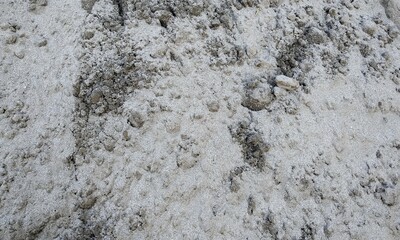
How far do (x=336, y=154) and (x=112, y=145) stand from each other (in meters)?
1.09

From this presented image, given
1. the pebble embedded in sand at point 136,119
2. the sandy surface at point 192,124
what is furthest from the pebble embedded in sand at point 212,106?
the pebble embedded in sand at point 136,119

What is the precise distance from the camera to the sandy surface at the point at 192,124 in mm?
1652

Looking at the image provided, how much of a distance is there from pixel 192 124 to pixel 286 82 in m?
0.52

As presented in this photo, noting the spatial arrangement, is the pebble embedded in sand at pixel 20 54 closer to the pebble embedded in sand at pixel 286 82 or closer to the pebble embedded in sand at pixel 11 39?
the pebble embedded in sand at pixel 11 39

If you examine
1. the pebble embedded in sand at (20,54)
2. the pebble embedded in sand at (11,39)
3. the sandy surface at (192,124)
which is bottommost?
the sandy surface at (192,124)

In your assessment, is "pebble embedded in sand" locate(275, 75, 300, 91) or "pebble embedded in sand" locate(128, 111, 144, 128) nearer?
"pebble embedded in sand" locate(128, 111, 144, 128)

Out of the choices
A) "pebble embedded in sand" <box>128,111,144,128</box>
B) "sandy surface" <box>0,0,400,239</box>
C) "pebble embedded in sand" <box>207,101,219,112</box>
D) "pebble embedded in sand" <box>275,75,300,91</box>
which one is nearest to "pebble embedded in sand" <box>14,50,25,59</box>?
"sandy surface" <box>0,0,400,239</box>

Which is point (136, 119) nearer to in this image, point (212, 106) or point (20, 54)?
point (212, 106)

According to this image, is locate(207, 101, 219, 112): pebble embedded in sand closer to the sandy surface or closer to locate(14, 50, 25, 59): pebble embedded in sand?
the sandy surface

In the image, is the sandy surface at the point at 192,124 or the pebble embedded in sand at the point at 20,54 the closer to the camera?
the sandy surface at the point at 192,124

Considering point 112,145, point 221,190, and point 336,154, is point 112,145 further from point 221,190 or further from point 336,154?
point 336,154

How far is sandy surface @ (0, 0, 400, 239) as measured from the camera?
1.65 metres

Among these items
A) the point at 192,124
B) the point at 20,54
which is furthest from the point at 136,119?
the point at 20,54

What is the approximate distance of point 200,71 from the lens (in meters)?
1.86
